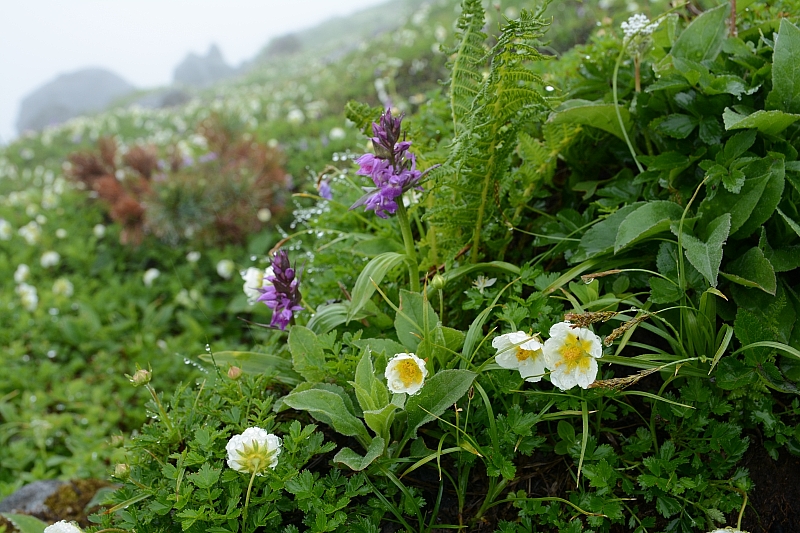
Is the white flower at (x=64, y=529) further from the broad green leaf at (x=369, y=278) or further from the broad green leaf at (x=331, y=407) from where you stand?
the broad green leaf at (x=369, y=278)

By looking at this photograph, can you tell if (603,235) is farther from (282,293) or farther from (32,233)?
(32,233)

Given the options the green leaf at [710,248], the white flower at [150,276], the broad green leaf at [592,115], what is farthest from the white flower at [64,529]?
the white flower at [150,276]

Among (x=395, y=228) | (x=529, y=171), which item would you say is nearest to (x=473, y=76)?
(x=529, y=171)

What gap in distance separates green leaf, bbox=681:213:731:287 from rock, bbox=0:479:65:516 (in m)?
2.31

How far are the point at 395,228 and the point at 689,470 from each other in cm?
108

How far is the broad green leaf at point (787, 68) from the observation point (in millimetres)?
1382

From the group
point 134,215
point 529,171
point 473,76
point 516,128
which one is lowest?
point 134,215

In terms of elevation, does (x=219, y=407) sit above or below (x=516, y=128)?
below

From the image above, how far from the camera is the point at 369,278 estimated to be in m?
1.41

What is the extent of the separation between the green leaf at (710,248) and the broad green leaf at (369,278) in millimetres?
690

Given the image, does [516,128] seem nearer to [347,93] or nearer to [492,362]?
[492,362]

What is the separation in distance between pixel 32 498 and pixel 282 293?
1.51m

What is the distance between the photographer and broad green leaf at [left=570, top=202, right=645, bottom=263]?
55.4 inches

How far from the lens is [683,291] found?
126 cm
